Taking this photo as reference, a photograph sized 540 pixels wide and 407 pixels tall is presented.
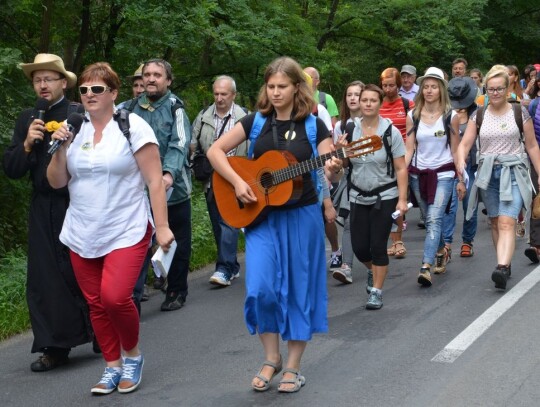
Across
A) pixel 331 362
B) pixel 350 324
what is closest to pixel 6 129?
pixel 350 324

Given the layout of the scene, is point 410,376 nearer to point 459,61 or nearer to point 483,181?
point 483,181

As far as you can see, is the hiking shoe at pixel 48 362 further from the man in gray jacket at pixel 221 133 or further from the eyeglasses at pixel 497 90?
the eyeglasses at pixel 497 90

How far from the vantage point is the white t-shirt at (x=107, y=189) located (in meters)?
5.78

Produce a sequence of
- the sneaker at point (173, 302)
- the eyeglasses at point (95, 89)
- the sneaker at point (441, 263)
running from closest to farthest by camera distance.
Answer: the eyeglasses at point (95, 89) < the sneaker at point (173, 302) < the sneaker at point (441, 263)

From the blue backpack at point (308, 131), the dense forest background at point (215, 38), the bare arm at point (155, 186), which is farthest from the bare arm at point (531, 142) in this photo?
the dense forest background at point (215, 38)

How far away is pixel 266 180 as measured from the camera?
5.87m

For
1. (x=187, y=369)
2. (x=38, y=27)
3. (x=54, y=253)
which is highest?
(x=38, y=27)

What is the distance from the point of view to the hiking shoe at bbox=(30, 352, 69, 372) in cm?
655

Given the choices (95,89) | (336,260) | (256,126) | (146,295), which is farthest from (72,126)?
(336,260)

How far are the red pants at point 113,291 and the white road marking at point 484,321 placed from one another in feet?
6.46

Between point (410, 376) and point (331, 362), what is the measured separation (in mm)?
617

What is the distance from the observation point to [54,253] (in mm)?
6559

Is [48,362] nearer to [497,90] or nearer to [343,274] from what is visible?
[343,274]

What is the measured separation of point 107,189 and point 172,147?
225cm
